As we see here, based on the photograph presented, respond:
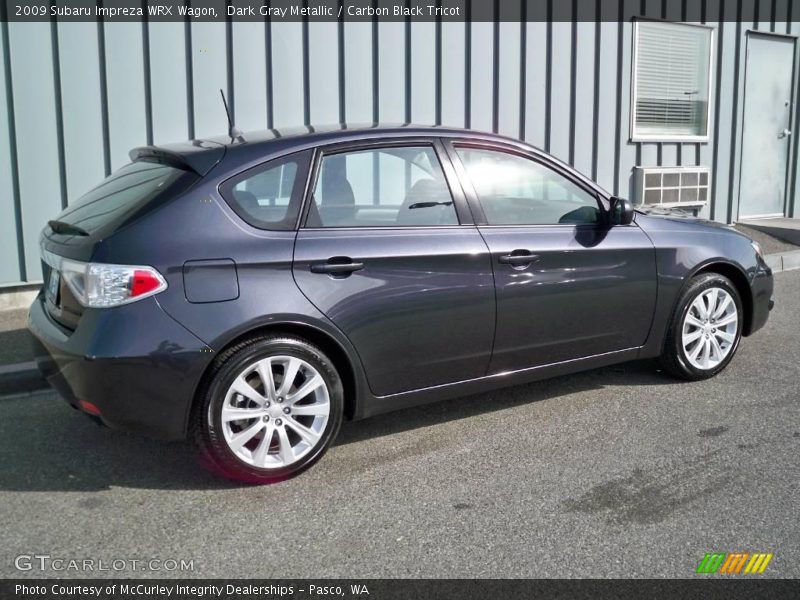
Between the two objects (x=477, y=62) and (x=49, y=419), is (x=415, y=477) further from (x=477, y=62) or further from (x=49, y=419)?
(x=477, y=62)

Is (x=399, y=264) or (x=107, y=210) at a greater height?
(x=107, y=210)

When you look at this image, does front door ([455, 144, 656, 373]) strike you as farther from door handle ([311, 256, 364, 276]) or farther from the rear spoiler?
the rear spoiler

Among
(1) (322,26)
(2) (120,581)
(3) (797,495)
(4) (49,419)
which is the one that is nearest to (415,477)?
(2) (120,581)

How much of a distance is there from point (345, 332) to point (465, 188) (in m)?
1.05

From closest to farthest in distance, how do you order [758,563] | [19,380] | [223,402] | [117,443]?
[758,563], [223,402], [117,443], [19,380]

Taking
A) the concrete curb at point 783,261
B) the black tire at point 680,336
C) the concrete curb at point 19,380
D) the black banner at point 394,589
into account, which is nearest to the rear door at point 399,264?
the black banner at point 394,589

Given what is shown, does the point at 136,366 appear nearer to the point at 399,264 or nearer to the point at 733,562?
the point at 399,264

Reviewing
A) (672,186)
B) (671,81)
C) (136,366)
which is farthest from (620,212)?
(671,81)

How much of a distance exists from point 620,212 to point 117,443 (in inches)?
117

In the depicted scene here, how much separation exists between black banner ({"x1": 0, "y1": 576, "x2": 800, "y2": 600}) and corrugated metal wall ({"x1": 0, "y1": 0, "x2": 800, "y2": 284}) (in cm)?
441

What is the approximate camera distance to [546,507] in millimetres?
3428

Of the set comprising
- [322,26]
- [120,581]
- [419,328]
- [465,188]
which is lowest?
[120,581]

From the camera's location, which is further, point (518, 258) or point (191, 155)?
point (518, 258)

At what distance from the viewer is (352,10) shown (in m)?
7.73
